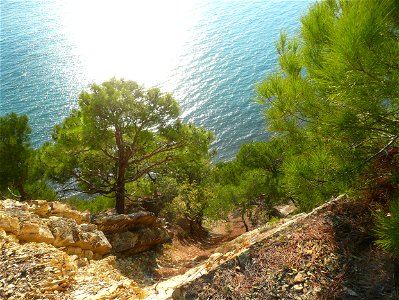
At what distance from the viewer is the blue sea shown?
44.6 metres

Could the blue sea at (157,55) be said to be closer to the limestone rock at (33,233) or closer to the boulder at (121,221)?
the boulder at (121,221)

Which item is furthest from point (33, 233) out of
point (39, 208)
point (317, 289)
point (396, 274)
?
point (396, 274)

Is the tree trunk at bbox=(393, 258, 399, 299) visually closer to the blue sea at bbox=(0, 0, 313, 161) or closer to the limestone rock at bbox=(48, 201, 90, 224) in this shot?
the limestone rock at bbox=(48, 201, 90, 224)

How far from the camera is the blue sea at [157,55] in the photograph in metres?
44.6

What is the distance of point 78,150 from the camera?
13930 mm

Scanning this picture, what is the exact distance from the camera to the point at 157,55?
5931cm

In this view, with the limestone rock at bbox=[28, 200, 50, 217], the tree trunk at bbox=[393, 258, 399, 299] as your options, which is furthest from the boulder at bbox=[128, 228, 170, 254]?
the tree trunk at bbox=[393, 258, 399, 299]

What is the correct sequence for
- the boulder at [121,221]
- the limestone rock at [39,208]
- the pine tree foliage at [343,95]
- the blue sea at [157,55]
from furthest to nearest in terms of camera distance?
the blue sea at [157,55] → the boulder at [121,221] → the limestone rock at [39,208] → the pine tree foliage at [343,95]

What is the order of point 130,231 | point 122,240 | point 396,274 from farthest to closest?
point 130,231 → point 122,240 → point 396,274

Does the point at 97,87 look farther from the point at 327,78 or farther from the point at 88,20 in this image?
the point at 88,20

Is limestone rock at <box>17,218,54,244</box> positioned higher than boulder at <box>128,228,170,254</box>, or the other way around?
limestone rock at <box>17,218,54,244</box>

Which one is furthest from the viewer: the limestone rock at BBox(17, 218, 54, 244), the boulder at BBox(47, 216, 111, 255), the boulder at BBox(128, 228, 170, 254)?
the boulder at BBox(128, 228, 170, 254)

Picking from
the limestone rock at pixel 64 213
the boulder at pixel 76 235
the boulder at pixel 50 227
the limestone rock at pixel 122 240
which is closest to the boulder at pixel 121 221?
A: the limestone rock at pixel 122 240

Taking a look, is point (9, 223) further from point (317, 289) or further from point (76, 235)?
point (317, 289)
